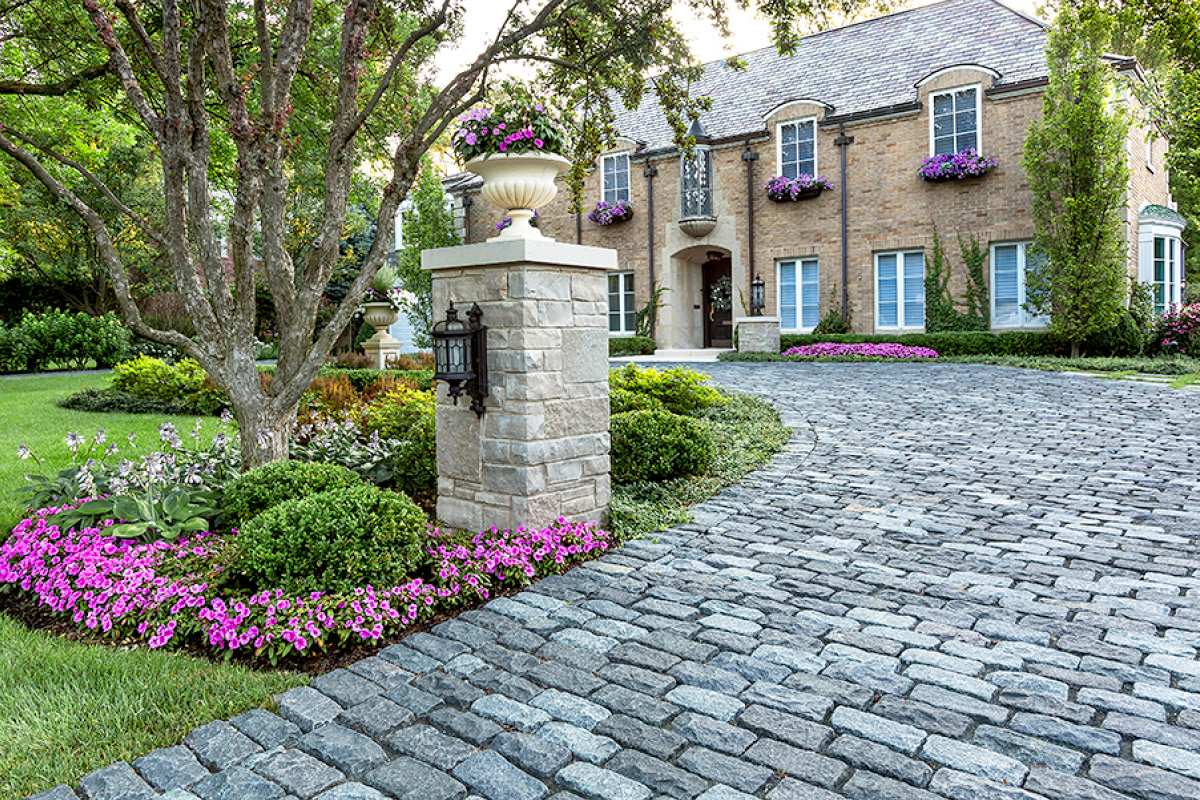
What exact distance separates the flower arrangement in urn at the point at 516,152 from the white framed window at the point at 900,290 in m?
14.5

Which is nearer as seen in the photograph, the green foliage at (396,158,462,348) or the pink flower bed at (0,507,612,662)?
the pink flower bed at (0,507,612,662)

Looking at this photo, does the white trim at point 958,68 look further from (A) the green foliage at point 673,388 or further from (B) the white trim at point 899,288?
(A) the green foliage at point 673,388

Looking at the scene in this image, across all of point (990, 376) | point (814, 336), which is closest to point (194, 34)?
point (990, 376)

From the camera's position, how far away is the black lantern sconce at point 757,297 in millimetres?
18520

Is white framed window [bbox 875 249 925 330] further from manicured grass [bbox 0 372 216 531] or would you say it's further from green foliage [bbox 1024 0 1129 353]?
manicured grass [bbox 0 372 216 531]

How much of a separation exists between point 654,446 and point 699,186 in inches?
586

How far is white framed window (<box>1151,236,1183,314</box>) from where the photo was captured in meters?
16.3

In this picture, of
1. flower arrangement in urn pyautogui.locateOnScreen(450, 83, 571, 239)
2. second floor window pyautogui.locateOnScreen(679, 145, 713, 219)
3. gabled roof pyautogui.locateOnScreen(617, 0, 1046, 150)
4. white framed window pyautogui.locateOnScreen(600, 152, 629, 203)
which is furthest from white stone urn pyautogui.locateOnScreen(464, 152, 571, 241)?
white framed window pyautogui.locateOnScreen(600, 152, 629, 203)

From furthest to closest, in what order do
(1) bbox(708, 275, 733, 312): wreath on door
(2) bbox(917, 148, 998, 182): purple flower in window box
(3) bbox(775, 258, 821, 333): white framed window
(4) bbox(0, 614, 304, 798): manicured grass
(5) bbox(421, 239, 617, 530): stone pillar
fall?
(1) bbox(708, 275, 733, 312): wreath on door, (3) bbox(775, 258, 821, 333): white framed window, (2) bbox(917, 148, 998, 182): purple flower in window box, (5) bbox(421, 239, 617, 530): stone pillar, (4) bbox(0, 614, 304, 798): manicured grass

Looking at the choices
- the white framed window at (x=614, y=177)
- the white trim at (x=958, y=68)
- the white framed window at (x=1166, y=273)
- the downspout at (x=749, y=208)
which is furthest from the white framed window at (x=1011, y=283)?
the white framed window at (x=614, y=177)

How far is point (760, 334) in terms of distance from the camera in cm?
1764

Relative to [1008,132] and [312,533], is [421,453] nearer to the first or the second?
[312,533]

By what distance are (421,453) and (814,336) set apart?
13.5 meters

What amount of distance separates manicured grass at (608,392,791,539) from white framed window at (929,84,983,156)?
10.6 metres
